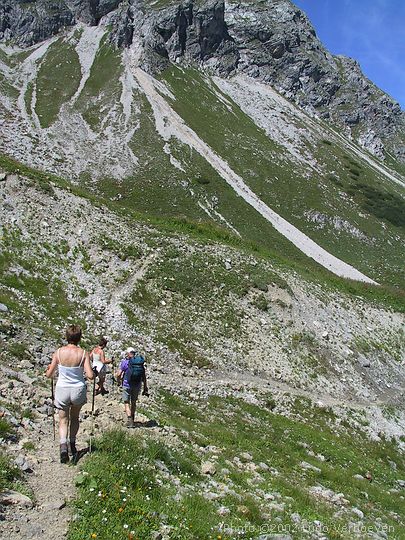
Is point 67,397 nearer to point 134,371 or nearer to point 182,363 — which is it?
point 134,371

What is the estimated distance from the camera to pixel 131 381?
1413 cm

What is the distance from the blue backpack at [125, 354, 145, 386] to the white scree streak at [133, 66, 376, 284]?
197ft

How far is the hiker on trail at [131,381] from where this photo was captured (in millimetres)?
13891

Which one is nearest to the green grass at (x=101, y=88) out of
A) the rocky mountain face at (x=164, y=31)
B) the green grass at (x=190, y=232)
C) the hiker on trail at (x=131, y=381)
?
the rocky mountain face at (x=164, y=31)

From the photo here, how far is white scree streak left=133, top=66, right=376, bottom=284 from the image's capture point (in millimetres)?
77312

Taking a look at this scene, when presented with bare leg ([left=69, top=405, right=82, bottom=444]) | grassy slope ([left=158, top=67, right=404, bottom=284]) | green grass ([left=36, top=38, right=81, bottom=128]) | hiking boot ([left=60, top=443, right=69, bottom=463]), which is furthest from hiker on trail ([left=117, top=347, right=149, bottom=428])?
green grass ([left=36, top=38, right=81, bottom=128])

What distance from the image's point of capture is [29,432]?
1102cm

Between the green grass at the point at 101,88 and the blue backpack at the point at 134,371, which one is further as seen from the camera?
the green grass at the point at 101,88

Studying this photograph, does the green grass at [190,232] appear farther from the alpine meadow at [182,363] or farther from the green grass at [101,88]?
the green grass at [101,88]

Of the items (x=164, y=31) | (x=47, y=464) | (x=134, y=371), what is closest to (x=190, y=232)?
(x=134, y=371)

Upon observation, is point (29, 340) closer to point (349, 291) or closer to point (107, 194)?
point (349, 291)

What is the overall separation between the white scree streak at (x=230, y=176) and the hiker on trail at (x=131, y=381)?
5997 cm

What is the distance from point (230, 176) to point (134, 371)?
291ft

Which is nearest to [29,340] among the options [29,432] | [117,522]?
[29,432]
